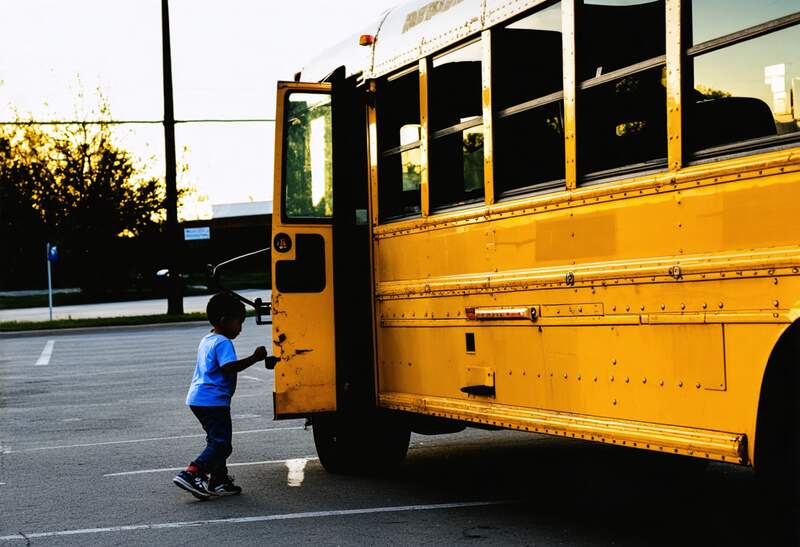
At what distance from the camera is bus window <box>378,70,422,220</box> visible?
6.57 metres

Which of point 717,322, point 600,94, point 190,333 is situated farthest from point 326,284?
point 190,333

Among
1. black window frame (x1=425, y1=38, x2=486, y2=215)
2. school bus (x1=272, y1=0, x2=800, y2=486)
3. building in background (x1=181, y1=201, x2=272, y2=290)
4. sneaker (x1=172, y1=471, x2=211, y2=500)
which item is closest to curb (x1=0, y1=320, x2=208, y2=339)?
school bus (x1=272, y1=0, x2=800, y2=486)

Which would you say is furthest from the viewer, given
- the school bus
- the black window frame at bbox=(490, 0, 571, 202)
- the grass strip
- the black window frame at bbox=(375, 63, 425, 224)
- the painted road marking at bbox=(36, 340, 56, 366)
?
the grass strip

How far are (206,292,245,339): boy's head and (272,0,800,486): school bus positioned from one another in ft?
0.93

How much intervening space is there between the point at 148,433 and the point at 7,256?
33458 millimetres

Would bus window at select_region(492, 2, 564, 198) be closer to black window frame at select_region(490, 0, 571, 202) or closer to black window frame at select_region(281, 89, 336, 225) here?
black window frame at select_region(490, 0, 571, 202)

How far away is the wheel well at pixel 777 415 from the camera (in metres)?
4.07

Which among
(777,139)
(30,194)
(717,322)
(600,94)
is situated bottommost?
(717,322)

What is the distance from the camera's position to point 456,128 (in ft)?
20.1

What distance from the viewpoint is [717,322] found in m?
4.30

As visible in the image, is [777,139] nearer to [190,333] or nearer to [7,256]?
[190,333]

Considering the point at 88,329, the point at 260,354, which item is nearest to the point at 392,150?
the point at 260,354

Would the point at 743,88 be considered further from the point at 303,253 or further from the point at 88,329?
the point at 88,329

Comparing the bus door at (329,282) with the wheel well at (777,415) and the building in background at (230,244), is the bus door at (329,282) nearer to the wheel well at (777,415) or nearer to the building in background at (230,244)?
the wheel well at (777,415)
